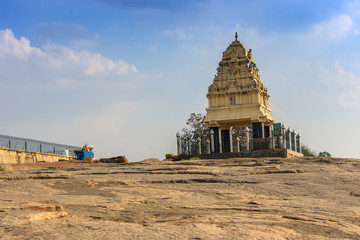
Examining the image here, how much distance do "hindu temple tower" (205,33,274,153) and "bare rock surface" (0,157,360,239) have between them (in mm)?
17849

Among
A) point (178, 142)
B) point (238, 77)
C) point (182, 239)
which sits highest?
point (238, 77)

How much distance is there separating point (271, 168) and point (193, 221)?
5591 millimetres

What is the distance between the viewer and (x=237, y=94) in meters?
27.8

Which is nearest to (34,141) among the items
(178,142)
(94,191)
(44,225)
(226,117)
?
(178,142)

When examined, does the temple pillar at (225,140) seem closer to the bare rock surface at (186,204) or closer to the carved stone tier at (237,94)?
the carved stone tier at (237,94)

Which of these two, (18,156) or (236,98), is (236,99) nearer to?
(236,98)

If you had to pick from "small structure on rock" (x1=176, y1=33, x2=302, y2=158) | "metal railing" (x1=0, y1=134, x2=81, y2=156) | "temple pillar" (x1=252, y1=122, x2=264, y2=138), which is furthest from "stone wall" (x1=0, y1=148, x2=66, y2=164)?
"temple pillar" (x1=252, y1=122, x2=264, y2=138)

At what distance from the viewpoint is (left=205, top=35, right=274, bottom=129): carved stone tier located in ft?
89.7

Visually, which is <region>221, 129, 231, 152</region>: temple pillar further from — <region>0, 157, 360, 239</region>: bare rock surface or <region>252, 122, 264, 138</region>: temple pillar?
<region>0, 157, 360, 239</region>: bare rock surface

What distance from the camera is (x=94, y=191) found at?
6.59 meters

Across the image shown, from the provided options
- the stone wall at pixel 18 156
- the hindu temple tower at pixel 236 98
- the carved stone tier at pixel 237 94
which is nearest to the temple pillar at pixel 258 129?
the hindu temple tower at pixel 236 98

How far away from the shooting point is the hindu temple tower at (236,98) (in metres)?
27.3

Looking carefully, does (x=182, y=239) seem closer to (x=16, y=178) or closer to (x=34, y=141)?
(x=16, y=178)

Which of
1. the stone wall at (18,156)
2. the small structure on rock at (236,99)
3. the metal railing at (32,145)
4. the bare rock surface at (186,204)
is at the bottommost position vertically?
the bare rock surface at (186,204)
